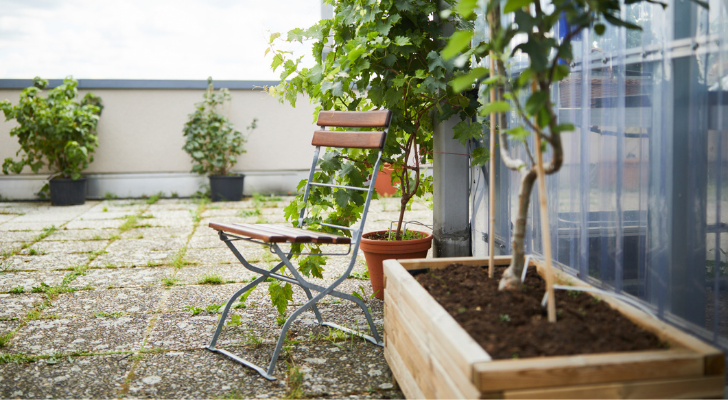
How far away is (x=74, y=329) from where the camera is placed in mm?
2299

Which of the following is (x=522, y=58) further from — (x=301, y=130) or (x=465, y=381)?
(x=301, y=130)

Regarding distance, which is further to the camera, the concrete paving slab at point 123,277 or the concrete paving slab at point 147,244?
the concrete paving slab at point 147,244

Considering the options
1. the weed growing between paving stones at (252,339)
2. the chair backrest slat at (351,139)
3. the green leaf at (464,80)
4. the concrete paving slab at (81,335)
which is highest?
the green leaf at (464,80)

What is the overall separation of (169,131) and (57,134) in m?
1.22

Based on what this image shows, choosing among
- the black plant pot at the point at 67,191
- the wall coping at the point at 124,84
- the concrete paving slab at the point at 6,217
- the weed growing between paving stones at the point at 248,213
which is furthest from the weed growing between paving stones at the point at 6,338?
the wall coping at the point at 124,84

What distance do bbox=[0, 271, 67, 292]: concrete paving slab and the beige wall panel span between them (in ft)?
11.9

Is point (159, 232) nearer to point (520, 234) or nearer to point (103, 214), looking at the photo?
point (103, 214)

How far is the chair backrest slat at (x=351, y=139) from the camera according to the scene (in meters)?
2.12

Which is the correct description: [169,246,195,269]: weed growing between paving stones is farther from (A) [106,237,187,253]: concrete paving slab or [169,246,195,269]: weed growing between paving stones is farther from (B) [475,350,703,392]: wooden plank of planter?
(B) [475,350,703,392]: wooden plank of planter

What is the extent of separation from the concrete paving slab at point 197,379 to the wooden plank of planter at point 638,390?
953mm

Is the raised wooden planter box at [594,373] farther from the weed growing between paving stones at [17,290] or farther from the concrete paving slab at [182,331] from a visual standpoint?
the weed growing between paving stones at [17,290]

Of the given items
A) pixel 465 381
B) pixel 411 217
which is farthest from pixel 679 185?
pixel 411 217

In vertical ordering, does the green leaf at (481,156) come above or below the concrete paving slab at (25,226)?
above

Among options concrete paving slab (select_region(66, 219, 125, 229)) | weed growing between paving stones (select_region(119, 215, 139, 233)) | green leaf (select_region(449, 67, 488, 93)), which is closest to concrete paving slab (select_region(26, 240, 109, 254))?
weed growing between paving stones (select_region(119, 215, 139, 233))
